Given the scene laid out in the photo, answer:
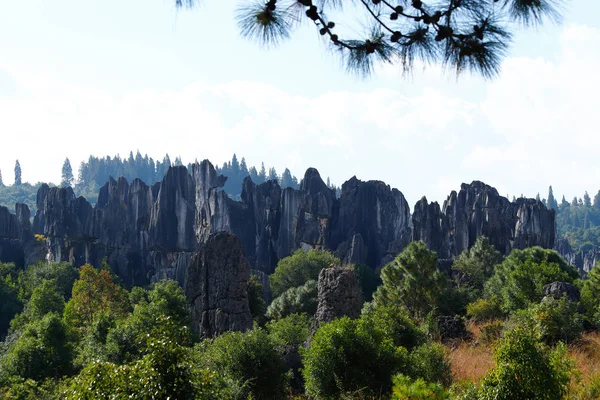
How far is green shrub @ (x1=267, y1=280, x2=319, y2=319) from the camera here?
43188 mm

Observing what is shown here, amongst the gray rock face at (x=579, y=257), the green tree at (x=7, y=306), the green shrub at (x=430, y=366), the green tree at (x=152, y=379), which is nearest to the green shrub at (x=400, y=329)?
the green shrub at (x=430, y=366)

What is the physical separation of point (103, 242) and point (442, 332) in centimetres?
7299

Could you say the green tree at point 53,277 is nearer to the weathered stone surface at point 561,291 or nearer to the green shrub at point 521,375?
the weathered stone surface at point 561,291

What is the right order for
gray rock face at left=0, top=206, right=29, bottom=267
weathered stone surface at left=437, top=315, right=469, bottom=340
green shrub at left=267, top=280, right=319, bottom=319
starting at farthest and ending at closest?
gray rock face at left=0, top=206, right=29, bottom=267 → green shrub at left=267, top=280, right=319, bottom=319 → weathered stone surface at left=437, top=315, right=469, bottom=340

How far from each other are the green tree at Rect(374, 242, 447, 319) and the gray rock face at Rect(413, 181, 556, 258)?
4498 centimetres

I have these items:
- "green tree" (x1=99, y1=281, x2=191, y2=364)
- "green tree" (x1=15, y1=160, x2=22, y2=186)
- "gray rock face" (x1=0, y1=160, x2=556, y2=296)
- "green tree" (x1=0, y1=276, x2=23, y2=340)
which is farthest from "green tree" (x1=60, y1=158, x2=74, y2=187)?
"green tree" (x1=99, y1=281, x2=191, y2=364)

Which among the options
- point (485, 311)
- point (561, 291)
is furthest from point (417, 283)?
point (561, 291)

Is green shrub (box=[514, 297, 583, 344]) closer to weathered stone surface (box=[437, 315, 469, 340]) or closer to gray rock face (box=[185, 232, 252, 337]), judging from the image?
weathered stone surface (box=[437, 315, 469, 340])

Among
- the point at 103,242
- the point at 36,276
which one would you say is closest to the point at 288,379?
the point at 36,276

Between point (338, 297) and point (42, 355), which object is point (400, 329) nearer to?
point (338, 297)

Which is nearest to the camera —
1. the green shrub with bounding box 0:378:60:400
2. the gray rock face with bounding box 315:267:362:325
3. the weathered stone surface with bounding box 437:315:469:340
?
the green shrub with bounding box 0:378:60:400

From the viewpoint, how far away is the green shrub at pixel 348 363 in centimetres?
1467

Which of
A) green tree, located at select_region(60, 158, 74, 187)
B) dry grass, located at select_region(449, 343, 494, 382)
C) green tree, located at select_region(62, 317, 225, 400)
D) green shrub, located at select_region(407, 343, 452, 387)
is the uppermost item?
green tree, located at select_region(60, 158, 74, 187)

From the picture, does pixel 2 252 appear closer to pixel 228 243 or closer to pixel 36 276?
pixel 36 276
